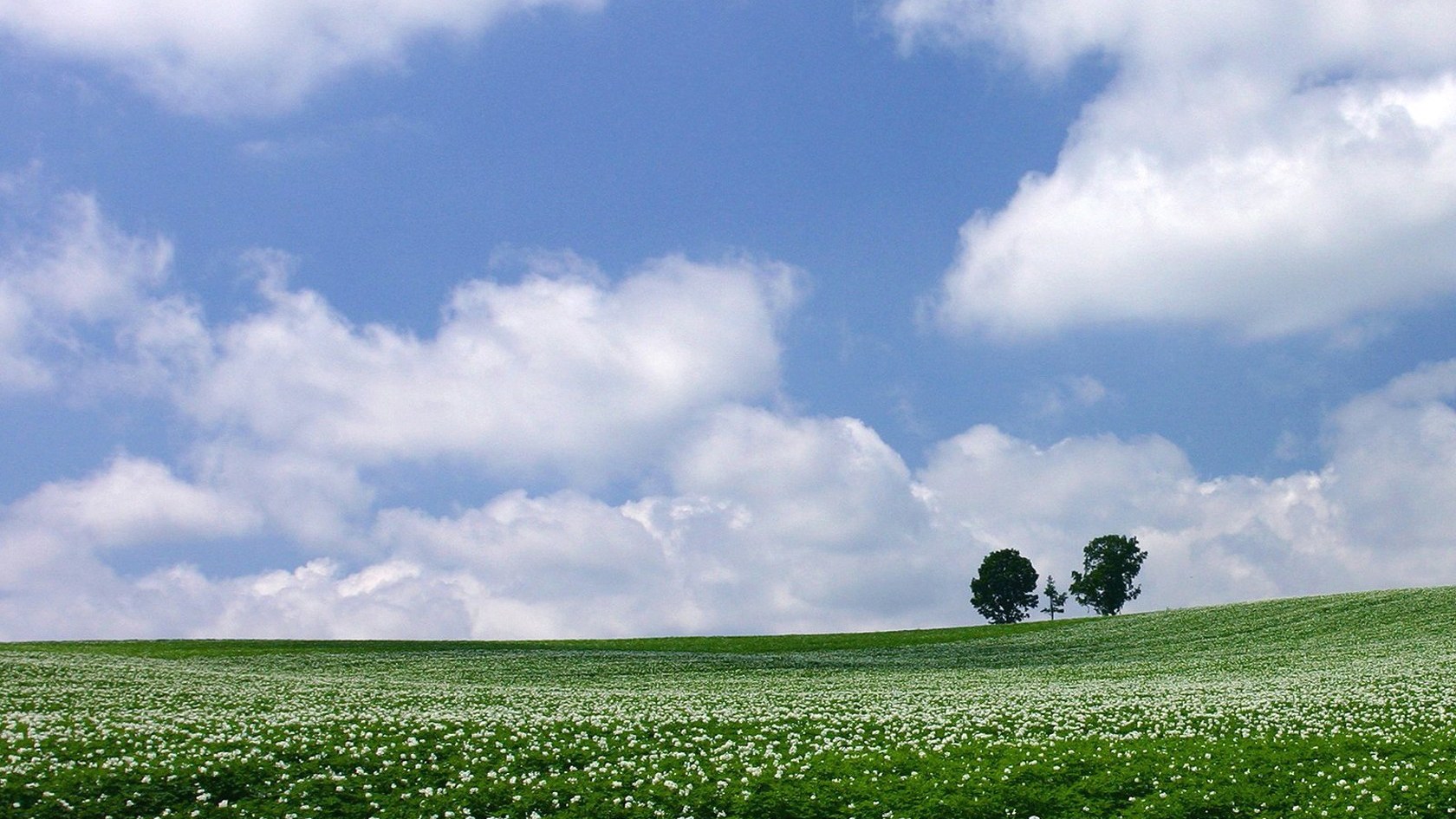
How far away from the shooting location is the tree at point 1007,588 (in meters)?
121

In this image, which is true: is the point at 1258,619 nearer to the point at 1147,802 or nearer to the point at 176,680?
the point at 1147,802

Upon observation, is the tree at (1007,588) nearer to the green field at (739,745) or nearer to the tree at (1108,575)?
the tree at (1108,575)

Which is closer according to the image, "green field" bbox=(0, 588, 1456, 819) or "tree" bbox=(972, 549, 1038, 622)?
"green field" bbox=(0, 588, 1456, 819)

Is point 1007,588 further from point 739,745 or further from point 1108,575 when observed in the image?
point 739,745

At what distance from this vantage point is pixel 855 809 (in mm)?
18844

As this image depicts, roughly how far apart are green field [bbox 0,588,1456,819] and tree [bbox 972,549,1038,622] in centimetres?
7465

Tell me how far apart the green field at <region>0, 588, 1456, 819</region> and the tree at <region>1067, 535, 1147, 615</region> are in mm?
76198

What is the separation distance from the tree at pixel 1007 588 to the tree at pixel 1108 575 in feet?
21.7

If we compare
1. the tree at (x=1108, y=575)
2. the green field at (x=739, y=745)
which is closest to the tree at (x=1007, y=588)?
the tree at (x=1108, y=575)

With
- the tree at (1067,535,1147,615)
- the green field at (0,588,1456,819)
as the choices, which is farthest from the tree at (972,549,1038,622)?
the green field at (0,588,1456,819)

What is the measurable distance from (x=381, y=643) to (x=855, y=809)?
70.0 metres

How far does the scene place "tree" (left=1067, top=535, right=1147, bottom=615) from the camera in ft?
397

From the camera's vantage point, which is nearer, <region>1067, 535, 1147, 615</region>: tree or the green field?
the green field

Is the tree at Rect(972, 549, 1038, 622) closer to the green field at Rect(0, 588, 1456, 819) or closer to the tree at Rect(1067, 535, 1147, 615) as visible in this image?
the tree at Rect(1067, 535, 1147, 615)
